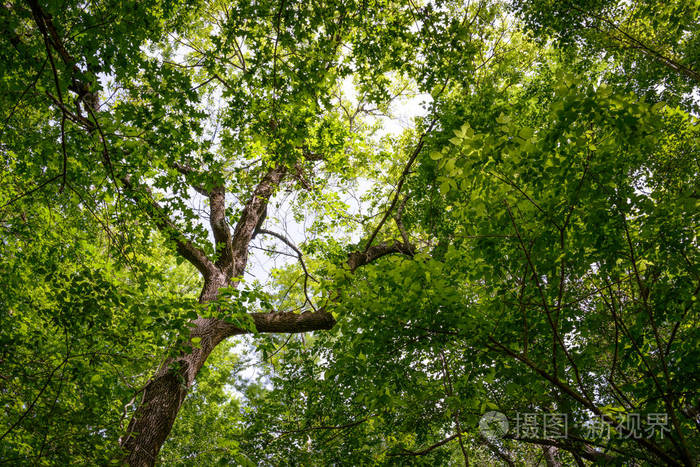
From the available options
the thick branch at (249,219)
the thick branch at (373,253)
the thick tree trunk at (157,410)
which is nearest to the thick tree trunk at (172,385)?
the thick tree trunk at (157,410)

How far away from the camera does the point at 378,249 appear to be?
23.2 feet

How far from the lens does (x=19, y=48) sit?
10.0 ft

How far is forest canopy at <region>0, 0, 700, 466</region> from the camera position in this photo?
2.61m

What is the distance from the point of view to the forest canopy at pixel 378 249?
261 cm

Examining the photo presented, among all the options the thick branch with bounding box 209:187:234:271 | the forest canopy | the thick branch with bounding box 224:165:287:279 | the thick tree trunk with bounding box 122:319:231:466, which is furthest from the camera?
the thick branch with bounding box 224:165:287:279

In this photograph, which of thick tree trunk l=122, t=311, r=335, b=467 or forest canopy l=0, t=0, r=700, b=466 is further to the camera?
thick tree trunk l=122, t=311, r=335, b=467

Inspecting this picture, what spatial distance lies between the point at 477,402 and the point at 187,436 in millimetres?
9623

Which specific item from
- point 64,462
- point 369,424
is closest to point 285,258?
point 369,424

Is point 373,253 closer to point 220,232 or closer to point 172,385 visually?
point 220,232

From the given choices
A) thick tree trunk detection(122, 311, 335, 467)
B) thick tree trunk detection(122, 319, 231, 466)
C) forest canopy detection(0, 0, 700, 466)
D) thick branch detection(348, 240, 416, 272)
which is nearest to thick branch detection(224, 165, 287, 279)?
forest canopy detection(0, 0, 700, 466)

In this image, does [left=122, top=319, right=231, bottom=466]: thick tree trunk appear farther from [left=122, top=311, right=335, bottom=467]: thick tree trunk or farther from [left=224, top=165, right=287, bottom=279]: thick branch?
[left=224, top=165, right=287, bottom=279]: thick branch

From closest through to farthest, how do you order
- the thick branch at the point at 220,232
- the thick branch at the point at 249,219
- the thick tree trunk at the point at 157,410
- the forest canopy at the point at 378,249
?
the forest canopy at the point at 378,249
the thick tree trunk at the point at 157,410
the thick branch at the point at 220,232
the thick branch at the point at 249,219

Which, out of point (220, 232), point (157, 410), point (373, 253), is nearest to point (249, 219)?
point (220, 232)

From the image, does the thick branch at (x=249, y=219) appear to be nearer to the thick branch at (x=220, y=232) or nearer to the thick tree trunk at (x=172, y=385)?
the thick branch at (x=220, y=232)
